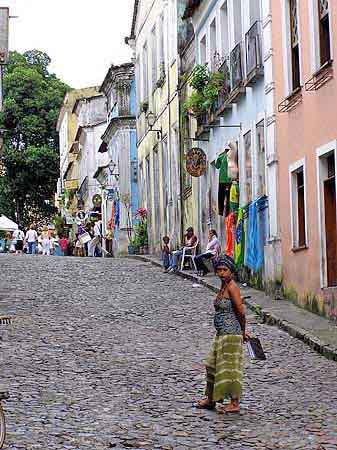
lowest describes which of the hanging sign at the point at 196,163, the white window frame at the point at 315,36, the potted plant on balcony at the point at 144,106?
the hanging sign at the point at 196,163

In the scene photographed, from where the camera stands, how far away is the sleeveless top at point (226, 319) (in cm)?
1140

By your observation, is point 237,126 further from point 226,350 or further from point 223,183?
point 226,350

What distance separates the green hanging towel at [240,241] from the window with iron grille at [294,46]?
15.6ft

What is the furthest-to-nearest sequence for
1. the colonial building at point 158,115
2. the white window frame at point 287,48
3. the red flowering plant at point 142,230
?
the red flowering plant at point 142,230, the colonial building at point 158,115, the white window frame at point 287,48

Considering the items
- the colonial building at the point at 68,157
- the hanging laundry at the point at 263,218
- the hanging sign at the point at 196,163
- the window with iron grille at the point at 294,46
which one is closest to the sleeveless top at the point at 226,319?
the window with iron grille at the point at 294,46

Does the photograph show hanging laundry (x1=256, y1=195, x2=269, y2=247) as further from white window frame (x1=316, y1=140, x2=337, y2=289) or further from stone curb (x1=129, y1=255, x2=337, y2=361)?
white window frame (x1=316, y1=140, x2=337, y2=289)

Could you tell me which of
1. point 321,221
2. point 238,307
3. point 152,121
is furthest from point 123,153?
→ point 238,307

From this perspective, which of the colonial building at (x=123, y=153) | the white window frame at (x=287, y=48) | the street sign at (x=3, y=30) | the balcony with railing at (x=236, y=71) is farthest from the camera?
the colonial building at (x=123, y=153)

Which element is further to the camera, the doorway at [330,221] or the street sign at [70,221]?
the street sign at [70,221]

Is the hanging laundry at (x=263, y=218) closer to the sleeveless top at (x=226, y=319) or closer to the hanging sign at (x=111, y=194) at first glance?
the sleeveless top at (x=226, y=319)

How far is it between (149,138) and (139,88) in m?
3.77

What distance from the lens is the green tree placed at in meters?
68.6

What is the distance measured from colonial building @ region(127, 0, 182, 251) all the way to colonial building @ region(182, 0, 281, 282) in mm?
3274

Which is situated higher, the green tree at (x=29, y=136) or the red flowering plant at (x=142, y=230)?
the green tree at (x=29, y=136)
